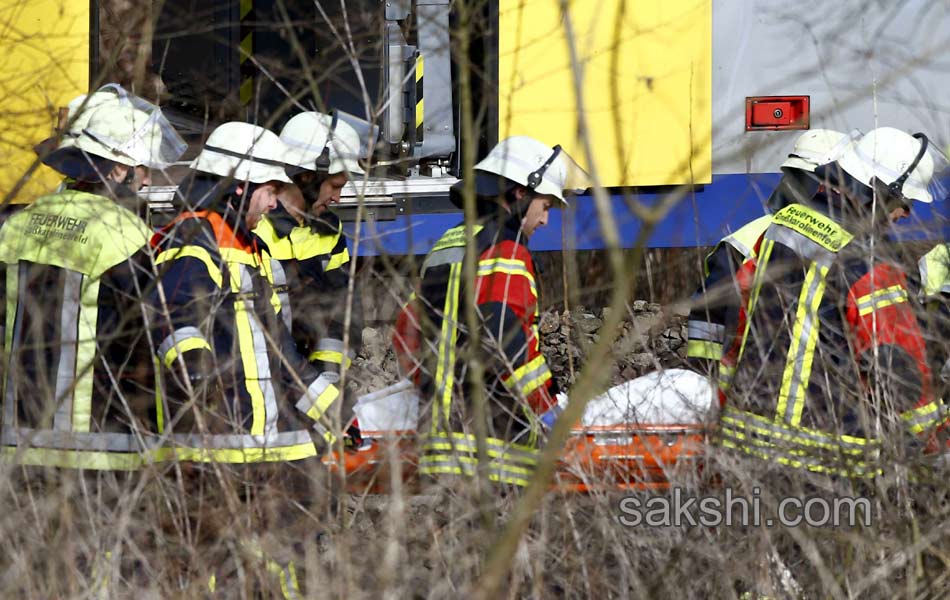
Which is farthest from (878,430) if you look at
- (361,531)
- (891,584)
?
(361,531)

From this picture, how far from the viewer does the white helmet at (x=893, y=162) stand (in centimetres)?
387

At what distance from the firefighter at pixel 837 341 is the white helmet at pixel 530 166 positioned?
2.17ft

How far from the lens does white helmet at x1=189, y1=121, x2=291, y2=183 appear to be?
3.84 meters

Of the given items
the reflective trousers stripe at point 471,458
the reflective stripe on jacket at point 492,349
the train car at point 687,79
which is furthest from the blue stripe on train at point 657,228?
the reflective trousers stripe at point 471,458

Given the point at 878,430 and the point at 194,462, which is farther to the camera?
the point at 194,462

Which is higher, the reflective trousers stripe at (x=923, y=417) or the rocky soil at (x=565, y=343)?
the rocky soil at (x=565, y=343)

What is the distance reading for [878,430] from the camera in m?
2.97

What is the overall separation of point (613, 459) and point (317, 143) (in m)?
1.78

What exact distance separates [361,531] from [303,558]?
0.24 metres

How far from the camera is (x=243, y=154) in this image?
151 inches

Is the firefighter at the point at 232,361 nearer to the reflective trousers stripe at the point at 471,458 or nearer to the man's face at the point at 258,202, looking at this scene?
the man's face at the point at 258,202

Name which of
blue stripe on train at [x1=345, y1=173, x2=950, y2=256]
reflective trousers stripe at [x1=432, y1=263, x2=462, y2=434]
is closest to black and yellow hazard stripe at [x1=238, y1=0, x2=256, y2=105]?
blue stripe on train at [x1=345, y1=173, x2=950, y2=256]

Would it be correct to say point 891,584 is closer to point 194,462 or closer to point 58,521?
point 194,462

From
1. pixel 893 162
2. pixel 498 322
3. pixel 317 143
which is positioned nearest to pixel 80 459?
pixel 498 322
